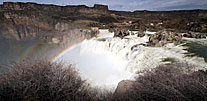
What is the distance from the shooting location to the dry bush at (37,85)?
3.28m

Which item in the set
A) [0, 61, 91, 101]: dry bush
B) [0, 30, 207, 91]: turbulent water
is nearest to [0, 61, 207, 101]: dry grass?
[0, 61, 91, 101]: dry bush

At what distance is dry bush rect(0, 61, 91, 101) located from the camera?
328 centimetres

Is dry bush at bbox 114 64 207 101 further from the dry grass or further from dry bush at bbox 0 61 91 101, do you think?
dry bush at bbox 0 61 91 101

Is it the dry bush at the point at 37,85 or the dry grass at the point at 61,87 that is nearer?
the dry grass at the point at 61,87

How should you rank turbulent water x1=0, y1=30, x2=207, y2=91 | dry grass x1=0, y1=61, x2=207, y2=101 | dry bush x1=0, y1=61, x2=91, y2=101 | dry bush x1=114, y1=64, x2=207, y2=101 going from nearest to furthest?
dry bush x1=114, y1=64, x2=207, y2=101 → dry grass x1=0, y1=61, x2=207, y2=101 → dry bush x1=0, y1=61, x2=91, y2=101 → turbulent water x1=0, y1=30, x2=207, y2=91

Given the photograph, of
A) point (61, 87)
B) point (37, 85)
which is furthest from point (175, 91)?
point (37, 85)

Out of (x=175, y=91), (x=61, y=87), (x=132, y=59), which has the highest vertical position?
(x=175, y=91)

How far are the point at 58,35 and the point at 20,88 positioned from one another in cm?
3819

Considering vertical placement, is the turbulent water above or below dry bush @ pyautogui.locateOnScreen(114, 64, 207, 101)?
below

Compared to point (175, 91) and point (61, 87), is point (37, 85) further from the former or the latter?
point (175, 91)

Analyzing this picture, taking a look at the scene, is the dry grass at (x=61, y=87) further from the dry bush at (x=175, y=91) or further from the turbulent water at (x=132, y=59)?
the turbulent water at (x=132, y=59)

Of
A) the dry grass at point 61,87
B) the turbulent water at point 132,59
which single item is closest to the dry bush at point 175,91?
the dry grass at point 61,87

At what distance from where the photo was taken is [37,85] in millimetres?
3598

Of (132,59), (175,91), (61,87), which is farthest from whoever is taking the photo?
(132,59)
